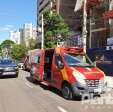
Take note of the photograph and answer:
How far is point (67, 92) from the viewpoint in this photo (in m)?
14.9

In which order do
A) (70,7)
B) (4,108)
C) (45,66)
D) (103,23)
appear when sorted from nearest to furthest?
(4,108)
(45,66)
(103,23)
(70,7)

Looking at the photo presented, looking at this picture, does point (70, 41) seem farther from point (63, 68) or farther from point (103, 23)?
point (63, 68)

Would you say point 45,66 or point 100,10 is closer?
point 45,66

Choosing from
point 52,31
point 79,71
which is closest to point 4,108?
point 79,71

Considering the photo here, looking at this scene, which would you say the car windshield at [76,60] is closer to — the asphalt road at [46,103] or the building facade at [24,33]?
the asphalt road at [46,103]

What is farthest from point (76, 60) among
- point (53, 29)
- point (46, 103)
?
point (53, 29)

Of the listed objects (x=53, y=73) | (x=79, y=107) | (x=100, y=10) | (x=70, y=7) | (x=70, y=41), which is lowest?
(x=79, y=107)

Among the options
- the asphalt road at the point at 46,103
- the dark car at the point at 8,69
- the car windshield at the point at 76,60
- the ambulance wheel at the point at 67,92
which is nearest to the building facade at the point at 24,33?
the dark car at the point at 8,69

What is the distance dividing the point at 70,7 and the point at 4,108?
220 feet

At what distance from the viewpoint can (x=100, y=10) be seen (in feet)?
149

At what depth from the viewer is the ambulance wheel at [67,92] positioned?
14.6 m

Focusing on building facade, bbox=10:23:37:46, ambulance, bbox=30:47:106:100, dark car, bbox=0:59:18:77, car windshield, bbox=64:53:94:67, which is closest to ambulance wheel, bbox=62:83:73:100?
ambulance, bbox=30:47:106:100

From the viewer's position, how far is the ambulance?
1435 cm

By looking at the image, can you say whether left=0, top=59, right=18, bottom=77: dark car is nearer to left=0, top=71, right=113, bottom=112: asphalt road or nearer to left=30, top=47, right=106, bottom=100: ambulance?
left=30, top=47, right=106, bottom=100: ambulance
